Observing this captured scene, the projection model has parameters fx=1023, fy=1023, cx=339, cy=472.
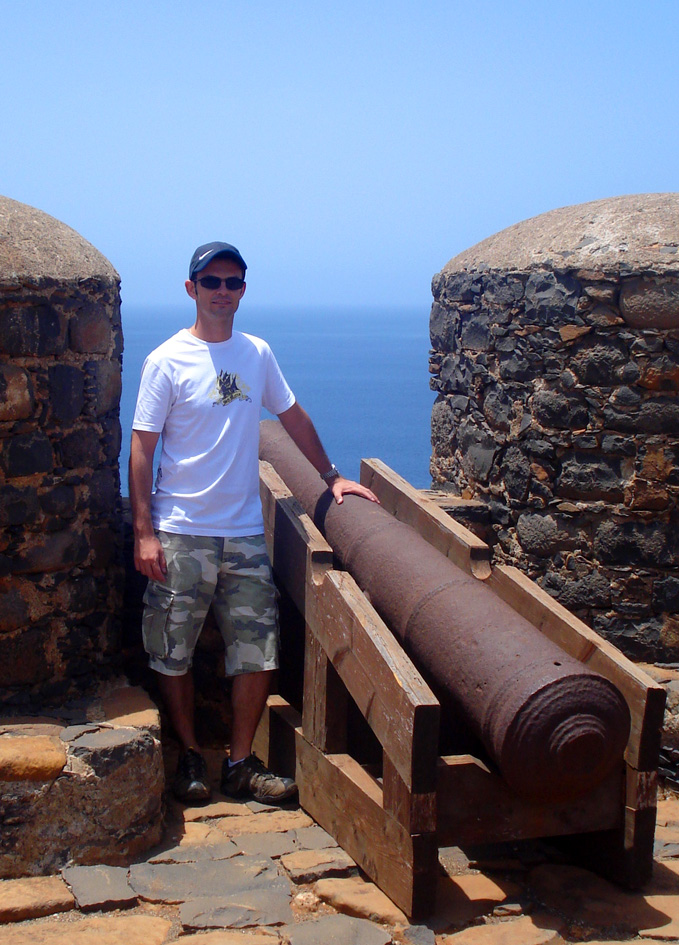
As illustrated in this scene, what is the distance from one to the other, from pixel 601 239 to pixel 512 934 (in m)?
3.01

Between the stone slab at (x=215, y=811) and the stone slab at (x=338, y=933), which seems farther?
the stone slab at (x=215, y=811)

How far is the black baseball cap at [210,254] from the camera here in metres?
3.88

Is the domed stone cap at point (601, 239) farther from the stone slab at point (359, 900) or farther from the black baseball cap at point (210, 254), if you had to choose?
the stone slab at point (359, 900)

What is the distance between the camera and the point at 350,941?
9.89 feet

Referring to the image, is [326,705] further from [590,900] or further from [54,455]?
[54,455]

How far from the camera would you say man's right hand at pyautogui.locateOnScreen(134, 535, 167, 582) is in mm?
3795

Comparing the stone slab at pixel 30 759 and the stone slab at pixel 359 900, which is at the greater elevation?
the stone slab at pixel 30 759

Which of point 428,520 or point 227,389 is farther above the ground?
point 227,389

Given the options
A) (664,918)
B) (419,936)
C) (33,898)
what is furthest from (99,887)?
(664,918)

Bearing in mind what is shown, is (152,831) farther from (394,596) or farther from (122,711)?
(394,596)

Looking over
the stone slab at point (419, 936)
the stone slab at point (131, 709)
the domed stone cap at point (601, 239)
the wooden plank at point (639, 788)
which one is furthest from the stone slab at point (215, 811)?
the domed stone cap at point (601, 239)

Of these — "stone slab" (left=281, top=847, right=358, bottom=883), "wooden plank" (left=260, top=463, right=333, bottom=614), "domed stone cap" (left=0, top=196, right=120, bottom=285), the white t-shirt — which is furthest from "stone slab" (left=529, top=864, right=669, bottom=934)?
"domed stone cap" (left=0, top=196, right=120, bottom=285)

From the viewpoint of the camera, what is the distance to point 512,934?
3.09 m

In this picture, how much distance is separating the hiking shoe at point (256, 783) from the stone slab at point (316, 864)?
1.27 ft
